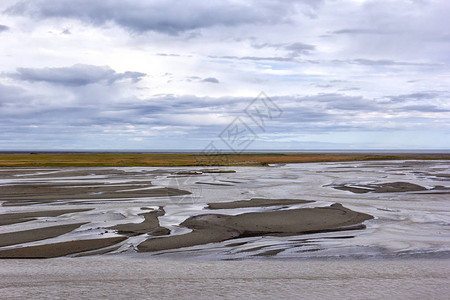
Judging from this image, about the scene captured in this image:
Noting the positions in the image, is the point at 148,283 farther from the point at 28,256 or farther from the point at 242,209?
the point at 242,209

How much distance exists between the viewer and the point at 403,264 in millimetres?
12648

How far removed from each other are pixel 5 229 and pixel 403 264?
1471 cm

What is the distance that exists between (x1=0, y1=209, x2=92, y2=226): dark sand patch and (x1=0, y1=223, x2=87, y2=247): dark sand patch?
2.46 m

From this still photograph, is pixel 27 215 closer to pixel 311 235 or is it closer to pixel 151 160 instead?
pixel 311 235

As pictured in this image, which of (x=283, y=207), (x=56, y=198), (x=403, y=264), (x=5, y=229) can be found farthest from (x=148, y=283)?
(x=56, y=198)

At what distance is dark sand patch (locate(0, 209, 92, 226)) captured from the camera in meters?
19.0

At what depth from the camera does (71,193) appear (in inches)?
1183

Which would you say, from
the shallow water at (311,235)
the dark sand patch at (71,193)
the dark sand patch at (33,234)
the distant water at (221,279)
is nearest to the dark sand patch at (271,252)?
the shallow water at (311,235)

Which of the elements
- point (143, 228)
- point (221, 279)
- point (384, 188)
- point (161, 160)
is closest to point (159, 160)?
point (161, 160)

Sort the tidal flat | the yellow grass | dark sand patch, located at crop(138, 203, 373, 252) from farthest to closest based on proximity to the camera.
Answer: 1. the yellow grass
2. dark sand patch, located at crop(138, 203, 373, 252)
3. the tidal flat

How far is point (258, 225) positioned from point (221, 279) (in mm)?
7071

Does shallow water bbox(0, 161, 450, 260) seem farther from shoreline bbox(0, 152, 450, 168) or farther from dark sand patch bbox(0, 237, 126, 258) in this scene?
shoreline bbox(0, 152, 450, 168)

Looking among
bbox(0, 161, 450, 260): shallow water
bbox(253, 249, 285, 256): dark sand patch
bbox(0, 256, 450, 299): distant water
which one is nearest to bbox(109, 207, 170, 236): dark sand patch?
bbox(0, 161, 450, 260): shallow water

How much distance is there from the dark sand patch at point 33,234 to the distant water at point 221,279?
264cm
